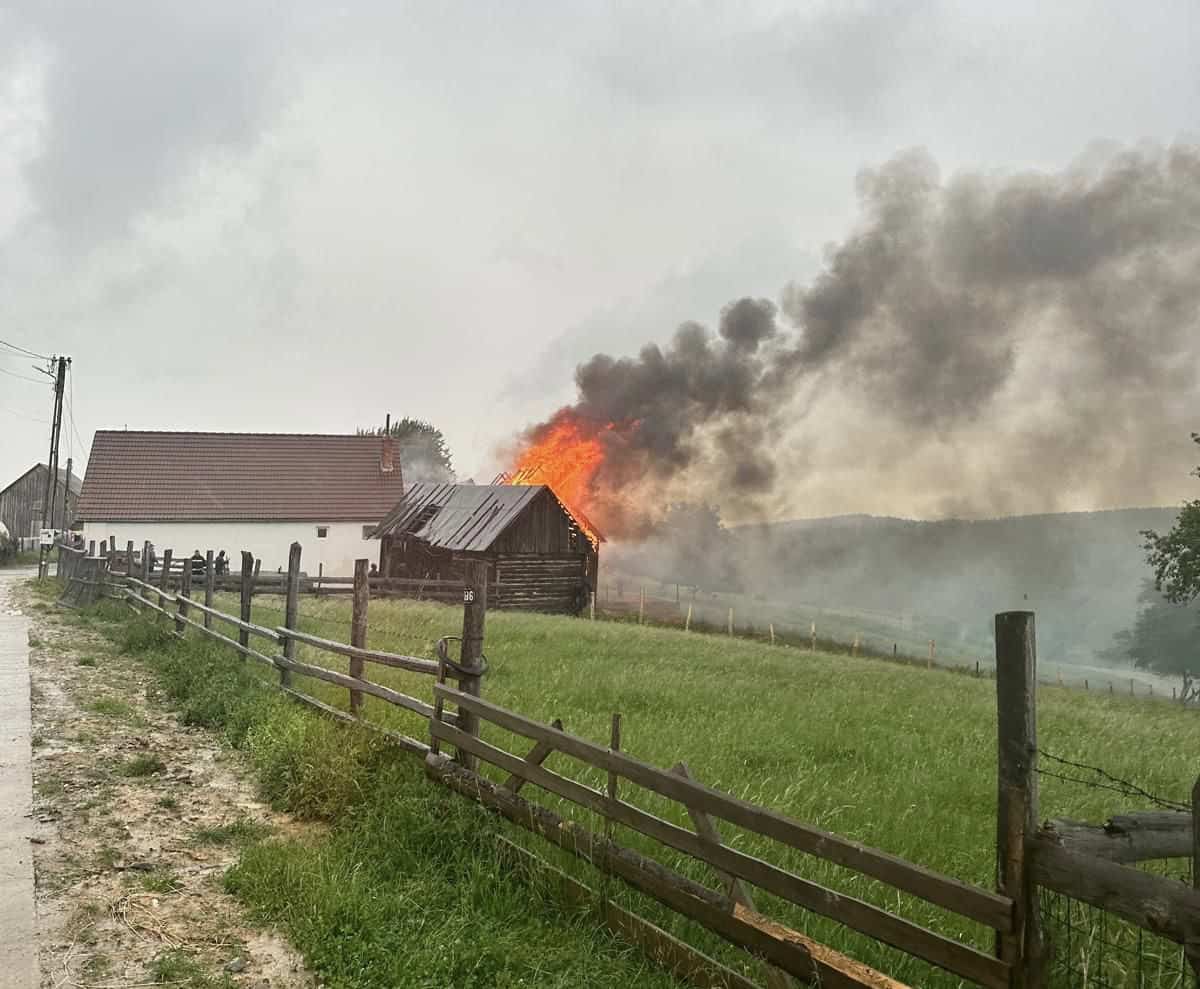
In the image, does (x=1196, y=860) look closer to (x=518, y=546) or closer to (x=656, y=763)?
(x=656, y=763)

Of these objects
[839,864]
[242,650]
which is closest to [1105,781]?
[839,864]

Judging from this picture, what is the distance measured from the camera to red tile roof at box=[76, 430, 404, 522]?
136 ft

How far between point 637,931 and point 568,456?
45.6m

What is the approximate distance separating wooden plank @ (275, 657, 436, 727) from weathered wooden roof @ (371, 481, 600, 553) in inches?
808

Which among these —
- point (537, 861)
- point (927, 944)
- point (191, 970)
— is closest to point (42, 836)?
point (191, 970)

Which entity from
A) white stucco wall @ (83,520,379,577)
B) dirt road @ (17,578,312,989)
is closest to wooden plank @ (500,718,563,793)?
dirt road @ (17,578,312,989)

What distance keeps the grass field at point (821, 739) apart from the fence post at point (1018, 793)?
1.27 metres

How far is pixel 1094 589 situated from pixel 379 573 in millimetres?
88379

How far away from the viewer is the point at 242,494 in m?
42.8

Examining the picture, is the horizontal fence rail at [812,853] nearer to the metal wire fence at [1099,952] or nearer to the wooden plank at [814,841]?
the wooden plank at [814,841]

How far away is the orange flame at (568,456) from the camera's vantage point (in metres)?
47.3

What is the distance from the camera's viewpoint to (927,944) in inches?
139

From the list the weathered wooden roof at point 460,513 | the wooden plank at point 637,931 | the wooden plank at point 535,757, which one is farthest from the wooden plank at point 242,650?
the weathered wooden roof at point 460,513

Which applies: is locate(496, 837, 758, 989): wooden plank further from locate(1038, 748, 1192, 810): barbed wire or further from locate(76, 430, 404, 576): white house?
→ locate(76, 430, 404, 576): white house
